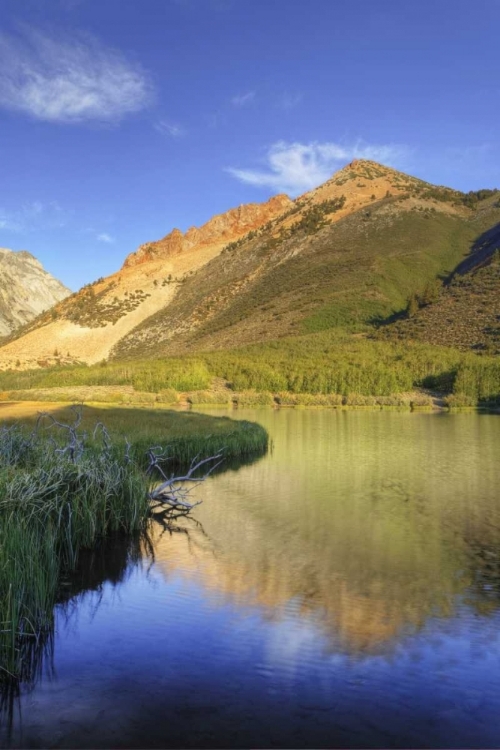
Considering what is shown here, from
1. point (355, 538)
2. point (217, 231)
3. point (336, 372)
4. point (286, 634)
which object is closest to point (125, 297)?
point (217, 231)

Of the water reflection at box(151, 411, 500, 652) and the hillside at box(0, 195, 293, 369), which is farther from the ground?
the hillside at box(0, 195, 293, 369)

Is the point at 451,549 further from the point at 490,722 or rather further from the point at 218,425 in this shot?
the point at 218,425

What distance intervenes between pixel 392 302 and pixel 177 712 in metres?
84.4

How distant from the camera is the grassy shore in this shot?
22.8 feet

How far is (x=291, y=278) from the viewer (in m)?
101

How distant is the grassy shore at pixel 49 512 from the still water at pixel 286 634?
41 centimetres

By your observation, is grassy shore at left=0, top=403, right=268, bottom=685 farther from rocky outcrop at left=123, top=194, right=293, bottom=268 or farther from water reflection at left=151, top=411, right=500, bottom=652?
rocky outcrop at left=123, top=194, right=293, bottom=268

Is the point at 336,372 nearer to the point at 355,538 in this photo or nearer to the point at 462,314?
the point at 462,314

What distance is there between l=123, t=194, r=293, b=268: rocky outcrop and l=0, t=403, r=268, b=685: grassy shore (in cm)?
13164

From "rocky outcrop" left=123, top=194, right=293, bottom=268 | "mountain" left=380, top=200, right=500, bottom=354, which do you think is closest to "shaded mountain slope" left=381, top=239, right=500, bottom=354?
"mountain" left=380, top=200, right=500, bottom=354

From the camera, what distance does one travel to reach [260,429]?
88.0ft

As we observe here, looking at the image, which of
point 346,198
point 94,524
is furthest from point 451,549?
point 346,198

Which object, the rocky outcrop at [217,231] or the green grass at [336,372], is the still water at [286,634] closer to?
the green grass at [336,372]

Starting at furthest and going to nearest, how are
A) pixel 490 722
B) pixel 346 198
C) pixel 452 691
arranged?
1. pixel 346 198
2. pixel 452 691
3. pixel 490 722
